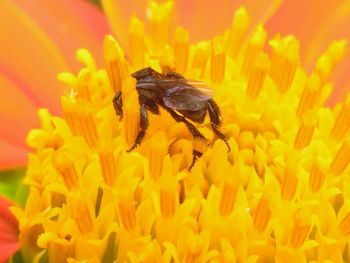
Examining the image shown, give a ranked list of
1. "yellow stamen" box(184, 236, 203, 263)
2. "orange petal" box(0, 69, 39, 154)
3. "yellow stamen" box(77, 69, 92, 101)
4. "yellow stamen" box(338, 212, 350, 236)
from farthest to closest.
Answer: "orange petal" box(0, 69, 39, 154), "yellow stamen" box(77, 69, 92, 101), "yellow stamen" box(338, 212, 350, 236), "yellow stamen" box(184, 236, 203, 263)

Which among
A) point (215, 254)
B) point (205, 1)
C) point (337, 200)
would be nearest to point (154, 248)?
point (215, 254)

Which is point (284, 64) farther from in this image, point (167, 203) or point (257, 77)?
point (167, 203)

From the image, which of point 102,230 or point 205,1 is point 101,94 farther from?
point 205,1

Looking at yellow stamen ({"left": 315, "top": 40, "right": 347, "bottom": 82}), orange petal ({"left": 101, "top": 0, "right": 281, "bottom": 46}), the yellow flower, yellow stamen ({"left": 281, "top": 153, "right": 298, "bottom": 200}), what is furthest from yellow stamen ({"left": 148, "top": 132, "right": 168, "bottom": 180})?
orange petal ({"left": 101, "top": 0, "right": 281, "bottom": 46})

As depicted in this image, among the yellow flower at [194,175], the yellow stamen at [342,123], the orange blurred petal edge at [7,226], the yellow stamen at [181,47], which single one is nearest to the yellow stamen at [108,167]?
the yellow flower at [194,175]

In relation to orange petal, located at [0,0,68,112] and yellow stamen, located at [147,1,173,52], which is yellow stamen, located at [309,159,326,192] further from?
orange petal, located at [0,0,68,112]

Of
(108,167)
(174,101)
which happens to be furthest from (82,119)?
(174,101)
